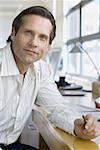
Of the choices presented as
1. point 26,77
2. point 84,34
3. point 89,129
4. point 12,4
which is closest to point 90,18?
point 84,34

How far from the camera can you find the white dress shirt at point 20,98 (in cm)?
156

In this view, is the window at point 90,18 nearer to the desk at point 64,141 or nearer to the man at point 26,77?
the man at point 26,77

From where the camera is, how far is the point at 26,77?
1.64 metres

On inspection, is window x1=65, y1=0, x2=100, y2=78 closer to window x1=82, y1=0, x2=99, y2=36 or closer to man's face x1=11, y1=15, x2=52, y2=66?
window x1=82, y1=0, x2=99, y2=36

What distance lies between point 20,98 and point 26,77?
112 millimetres

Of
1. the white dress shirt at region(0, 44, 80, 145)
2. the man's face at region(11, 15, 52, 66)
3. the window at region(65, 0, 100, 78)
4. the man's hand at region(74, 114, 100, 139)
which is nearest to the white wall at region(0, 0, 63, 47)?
the window at region(65, 0, 100, 78)

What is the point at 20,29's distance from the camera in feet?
4.94

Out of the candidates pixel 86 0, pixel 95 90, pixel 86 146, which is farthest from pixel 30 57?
pixel 86 0

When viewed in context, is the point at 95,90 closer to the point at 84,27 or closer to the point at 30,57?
the point at 30,57

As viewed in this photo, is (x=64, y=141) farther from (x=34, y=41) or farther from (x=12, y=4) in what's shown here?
(x=12, y=4)

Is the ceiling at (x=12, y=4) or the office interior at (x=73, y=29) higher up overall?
the ceiling at (x=12, y=4)

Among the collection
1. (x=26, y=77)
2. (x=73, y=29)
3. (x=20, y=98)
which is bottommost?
(x=20, y=98)

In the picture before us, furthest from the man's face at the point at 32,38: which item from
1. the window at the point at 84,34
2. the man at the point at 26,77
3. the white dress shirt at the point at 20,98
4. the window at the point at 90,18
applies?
the window at the point at 90,18

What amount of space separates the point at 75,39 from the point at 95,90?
278 cm
